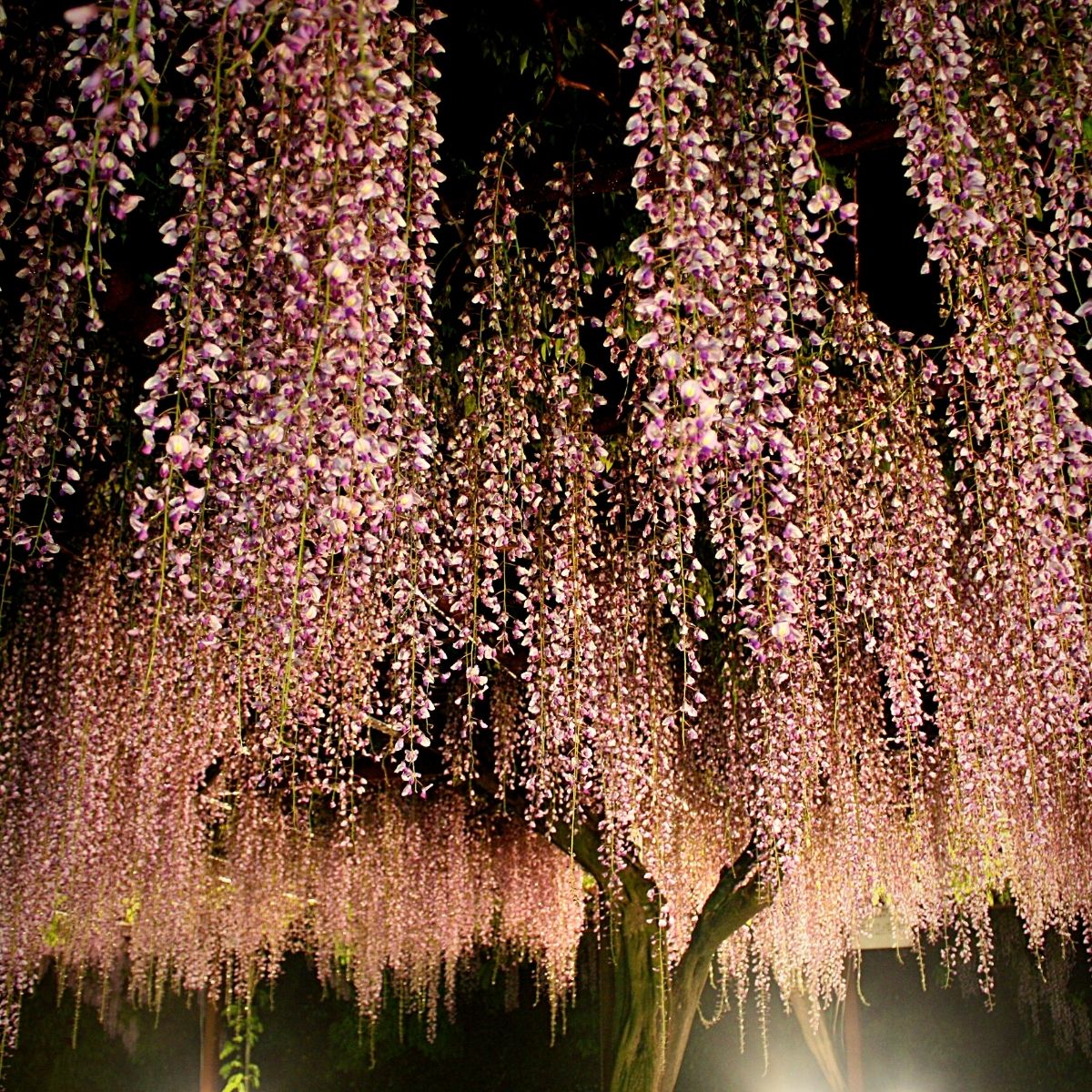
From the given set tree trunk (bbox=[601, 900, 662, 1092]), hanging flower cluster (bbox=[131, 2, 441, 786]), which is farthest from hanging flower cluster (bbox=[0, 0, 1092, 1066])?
tree trunk (bbox=[601, 900, 662, 1092])

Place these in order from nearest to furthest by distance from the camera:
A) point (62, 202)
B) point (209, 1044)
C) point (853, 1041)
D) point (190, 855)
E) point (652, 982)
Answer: point (62, 202) → point (190, 855) → point (652, 982) → point (853, 1041) → point (209, 1044)

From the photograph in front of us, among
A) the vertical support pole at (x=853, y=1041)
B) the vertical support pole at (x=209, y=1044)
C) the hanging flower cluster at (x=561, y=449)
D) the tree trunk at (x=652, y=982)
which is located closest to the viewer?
the hanging flower cluster at (x=561, y=449)

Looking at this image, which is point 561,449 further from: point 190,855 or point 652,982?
point 652,982

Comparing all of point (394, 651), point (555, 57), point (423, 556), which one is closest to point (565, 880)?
point (394, 651)

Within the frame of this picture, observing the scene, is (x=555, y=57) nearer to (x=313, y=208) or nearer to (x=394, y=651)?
(x=313, y=208)

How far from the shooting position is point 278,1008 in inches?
402

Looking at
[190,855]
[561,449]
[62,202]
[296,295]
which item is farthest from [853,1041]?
[62,202]

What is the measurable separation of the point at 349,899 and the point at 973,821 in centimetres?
504

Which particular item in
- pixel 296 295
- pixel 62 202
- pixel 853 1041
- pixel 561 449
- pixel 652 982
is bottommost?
pixel 853 1041

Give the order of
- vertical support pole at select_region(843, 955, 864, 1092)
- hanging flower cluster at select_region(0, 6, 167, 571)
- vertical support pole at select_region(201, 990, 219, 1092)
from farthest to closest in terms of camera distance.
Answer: vertical support pole at select_region(201, 990, 219, 1092) < vertical support pole at select_region(843, 955, 864, 1092) < hanging flower cluster at select_region(0, 6, 167, 571)

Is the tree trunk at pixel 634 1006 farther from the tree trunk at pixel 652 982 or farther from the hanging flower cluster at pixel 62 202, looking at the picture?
the hanging flower cluster at pixel 62 202

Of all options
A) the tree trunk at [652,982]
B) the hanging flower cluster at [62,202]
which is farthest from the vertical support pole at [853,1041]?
the hanging flower cluster at [62,202]

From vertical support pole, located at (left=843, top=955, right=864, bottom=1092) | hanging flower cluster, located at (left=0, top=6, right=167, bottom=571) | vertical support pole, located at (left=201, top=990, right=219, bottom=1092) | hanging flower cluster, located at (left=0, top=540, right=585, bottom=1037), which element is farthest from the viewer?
vertical support pole, located at (left=201, top=990, right=219, bottom=1092)

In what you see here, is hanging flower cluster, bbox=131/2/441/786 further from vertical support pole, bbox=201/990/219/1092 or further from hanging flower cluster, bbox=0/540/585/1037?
vertical support pole, bbox=201/990/219/1092
